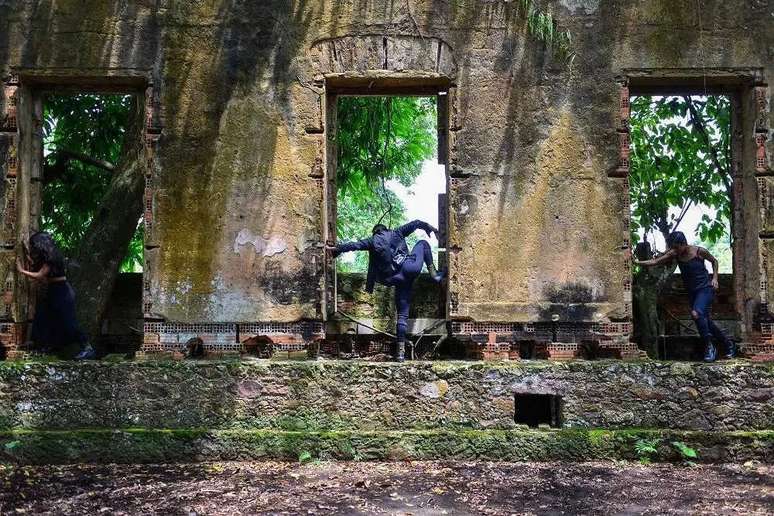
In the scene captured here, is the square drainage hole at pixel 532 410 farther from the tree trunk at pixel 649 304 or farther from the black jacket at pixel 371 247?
the tree trunk at pixel 649 304

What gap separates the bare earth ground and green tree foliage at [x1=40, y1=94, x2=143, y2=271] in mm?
4261

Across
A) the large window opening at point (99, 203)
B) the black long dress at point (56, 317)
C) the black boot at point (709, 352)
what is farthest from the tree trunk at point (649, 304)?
the black long dress at point (56, 317)

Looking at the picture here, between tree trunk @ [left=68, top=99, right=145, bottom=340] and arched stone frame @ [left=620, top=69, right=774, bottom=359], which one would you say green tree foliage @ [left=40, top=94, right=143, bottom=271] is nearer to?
tree trunk @ [left=68, top=99, right=145, bottom=340]

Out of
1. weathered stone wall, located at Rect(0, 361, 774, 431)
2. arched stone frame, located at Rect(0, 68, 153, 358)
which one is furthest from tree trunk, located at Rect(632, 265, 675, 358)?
arched stone frame, located at Rect(0, 68, 153, 358)

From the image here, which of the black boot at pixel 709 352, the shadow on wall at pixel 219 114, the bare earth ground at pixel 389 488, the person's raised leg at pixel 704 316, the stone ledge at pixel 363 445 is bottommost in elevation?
the bare earth ground at pixel 389 488

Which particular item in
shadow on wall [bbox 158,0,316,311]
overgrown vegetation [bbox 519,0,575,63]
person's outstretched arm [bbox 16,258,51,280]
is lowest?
person's outstretched arm [bbox 16,258,51,280]

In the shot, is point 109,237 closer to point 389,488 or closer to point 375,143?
point 375,143

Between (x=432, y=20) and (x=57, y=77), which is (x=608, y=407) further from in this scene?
(x=57, y=77)

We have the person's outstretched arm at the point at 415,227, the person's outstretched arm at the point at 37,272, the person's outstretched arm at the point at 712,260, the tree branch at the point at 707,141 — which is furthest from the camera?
the tree branch at the point at 707,141

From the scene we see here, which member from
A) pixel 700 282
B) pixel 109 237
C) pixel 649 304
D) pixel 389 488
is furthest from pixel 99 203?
pixel 700 282

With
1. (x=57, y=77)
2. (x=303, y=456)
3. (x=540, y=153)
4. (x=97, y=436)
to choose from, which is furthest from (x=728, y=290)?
(x=57, y=77)

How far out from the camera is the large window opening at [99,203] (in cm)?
764

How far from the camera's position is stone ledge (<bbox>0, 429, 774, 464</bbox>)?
593 cm

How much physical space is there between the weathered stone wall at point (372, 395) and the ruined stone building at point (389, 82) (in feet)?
1.05
